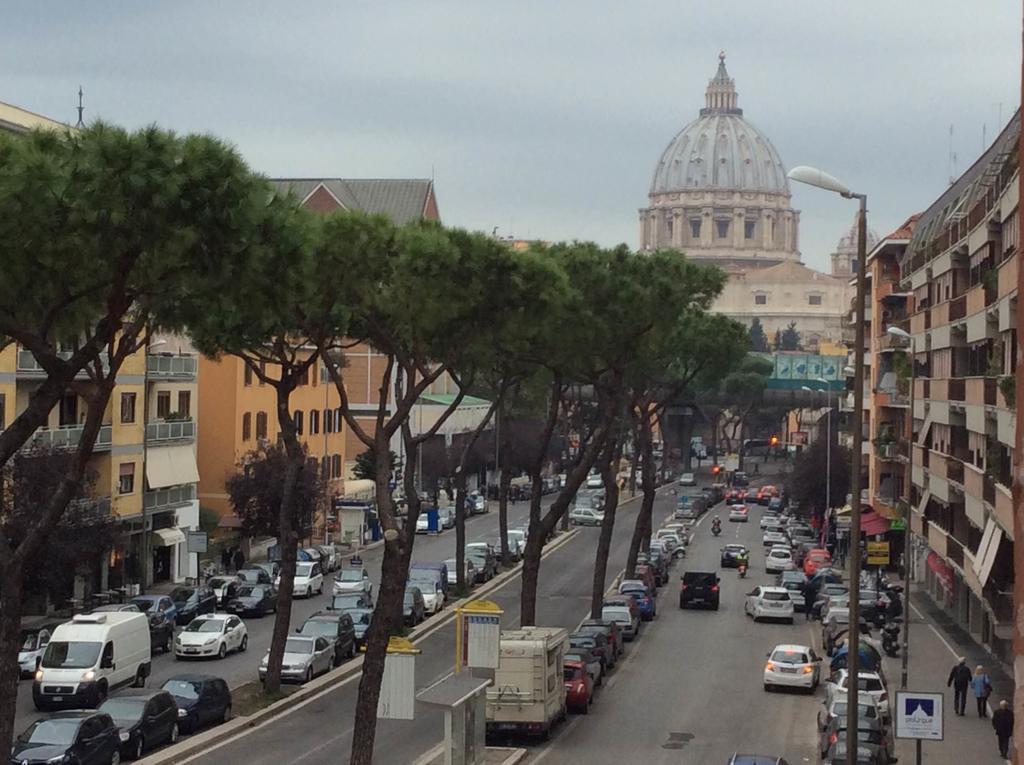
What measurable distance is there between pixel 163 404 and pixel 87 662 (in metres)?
28.9

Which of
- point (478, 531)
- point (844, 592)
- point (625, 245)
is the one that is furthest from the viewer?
point (478, 531)

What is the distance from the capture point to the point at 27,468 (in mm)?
50469

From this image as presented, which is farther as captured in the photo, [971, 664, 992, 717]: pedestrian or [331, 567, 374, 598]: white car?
[331, 567, 374, 598]: white car

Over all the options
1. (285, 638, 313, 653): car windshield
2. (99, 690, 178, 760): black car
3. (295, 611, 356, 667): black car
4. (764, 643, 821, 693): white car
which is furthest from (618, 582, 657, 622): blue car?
(99, 690, 178, 760): black car

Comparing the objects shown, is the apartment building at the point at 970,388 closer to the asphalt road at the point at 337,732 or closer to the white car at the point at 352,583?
the asphalt road at the point at 337,732

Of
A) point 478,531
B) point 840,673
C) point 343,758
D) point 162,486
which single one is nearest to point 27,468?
point 162,486

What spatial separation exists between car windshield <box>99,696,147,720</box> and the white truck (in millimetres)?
7058

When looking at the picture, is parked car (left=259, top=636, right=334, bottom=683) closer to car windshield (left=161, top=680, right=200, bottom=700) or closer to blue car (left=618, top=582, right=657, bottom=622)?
car windshield (left=161, top=680, right=200, bottom=700)

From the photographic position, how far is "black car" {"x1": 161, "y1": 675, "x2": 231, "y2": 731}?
35188 millimetres

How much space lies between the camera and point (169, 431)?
2589 inches

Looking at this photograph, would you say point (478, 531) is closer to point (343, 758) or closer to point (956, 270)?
point (956, 270)

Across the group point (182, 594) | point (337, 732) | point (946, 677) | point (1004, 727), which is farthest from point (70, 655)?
point (946, 677)

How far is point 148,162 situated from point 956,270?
3451cm

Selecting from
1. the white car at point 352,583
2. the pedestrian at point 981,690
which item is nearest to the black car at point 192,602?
the white car at point 352,583
